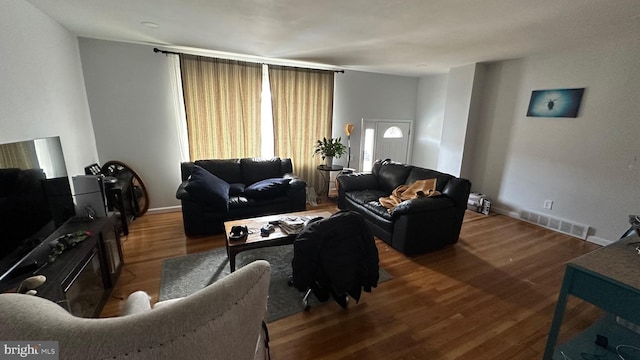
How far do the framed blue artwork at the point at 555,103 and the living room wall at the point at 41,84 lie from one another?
5664mm

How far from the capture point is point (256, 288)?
2.19 ft

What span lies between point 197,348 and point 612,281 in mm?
1746

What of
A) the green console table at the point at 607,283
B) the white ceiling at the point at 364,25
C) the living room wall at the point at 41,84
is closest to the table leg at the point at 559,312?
the green console table at the point at 607,283

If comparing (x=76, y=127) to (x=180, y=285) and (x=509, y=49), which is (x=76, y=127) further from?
(x=509, y=49)

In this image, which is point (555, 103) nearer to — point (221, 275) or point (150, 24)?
point (221, 275)

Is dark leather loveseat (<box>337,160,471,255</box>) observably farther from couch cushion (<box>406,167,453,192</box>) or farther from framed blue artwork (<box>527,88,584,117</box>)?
framed blue artwork (<box>527,88,584,117</box>)

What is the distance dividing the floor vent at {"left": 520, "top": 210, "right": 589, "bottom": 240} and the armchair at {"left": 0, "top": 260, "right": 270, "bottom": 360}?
4521mm

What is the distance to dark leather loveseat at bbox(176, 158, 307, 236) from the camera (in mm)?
3061

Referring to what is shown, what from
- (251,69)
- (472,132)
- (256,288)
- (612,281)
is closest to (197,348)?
(256,288)

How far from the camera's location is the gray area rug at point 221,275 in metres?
2.05

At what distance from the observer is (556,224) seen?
3.57 metres

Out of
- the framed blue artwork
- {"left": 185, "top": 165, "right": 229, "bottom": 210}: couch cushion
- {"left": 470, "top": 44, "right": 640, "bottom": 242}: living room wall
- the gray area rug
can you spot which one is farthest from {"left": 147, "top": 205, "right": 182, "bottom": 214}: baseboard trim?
the framed blue artwork

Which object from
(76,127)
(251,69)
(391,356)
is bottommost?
(391,356)

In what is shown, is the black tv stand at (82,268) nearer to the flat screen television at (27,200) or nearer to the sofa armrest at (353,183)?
the flat screen television at (27,200)
